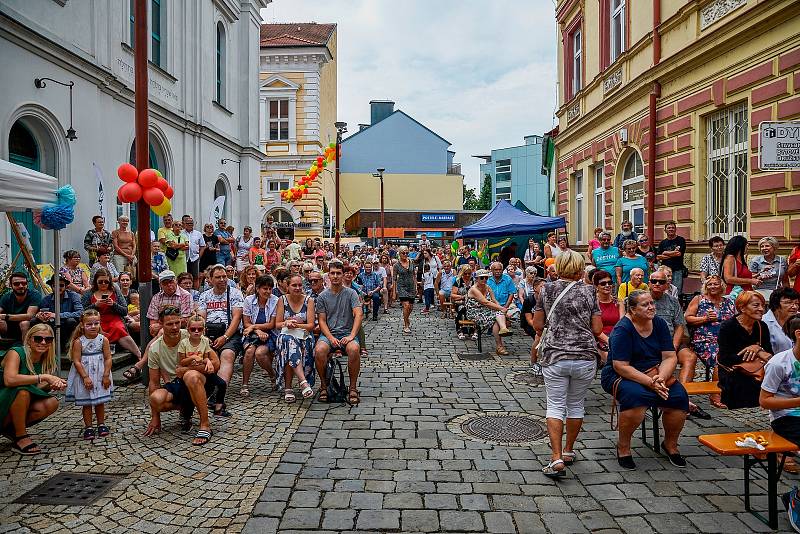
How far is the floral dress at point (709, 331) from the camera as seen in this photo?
7137 mm

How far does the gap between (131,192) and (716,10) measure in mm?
10126

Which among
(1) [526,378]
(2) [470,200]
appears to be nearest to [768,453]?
(1) [526,378]

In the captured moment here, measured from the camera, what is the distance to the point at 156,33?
1623cm

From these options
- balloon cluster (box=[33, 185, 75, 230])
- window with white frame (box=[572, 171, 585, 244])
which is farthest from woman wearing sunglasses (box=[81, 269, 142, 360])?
window with white frame (box=[572, 171, 585, 244])

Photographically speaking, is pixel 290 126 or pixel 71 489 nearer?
pixel 71 489

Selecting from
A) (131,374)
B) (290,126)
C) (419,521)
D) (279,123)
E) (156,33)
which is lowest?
(419,521)

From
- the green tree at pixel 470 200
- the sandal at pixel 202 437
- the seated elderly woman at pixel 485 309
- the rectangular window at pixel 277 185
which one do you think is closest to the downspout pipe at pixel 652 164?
the seated elderly woman at pixel 485 309

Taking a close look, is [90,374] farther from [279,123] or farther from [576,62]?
[279,123]

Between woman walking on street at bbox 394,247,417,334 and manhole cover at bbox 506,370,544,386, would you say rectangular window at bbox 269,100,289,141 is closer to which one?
woman walking on street at bbox 394,247,417,334

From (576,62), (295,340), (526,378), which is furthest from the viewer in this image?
(576,62)

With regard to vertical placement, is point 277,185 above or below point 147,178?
above

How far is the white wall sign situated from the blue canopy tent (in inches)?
405

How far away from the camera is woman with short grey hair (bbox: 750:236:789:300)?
8.70m

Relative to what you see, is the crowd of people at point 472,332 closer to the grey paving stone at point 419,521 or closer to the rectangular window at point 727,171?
the rectangular window at point 727,171
